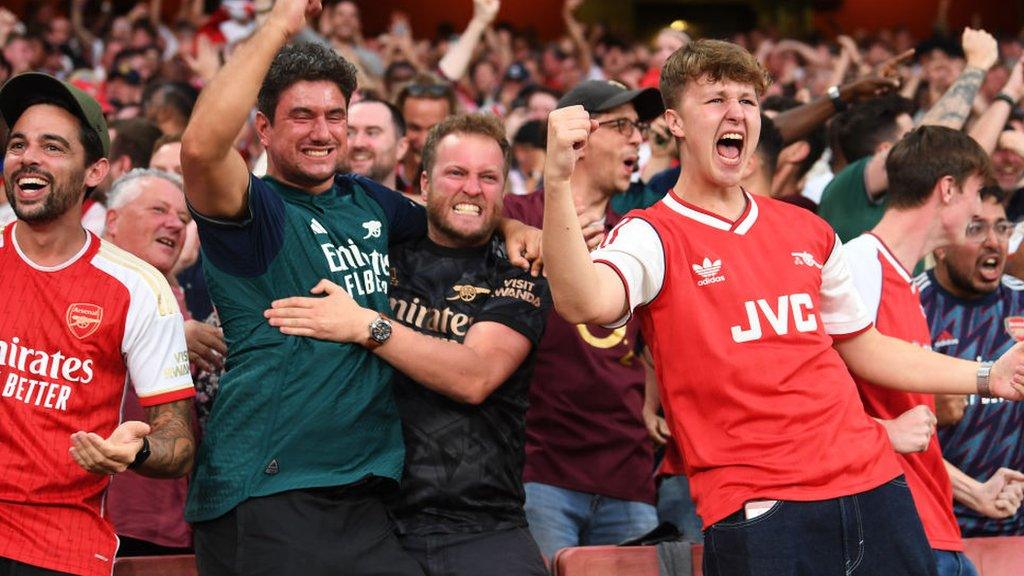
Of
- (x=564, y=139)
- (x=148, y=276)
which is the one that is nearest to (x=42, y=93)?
(x=148, y=276)

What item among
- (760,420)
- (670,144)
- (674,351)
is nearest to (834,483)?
(760,420)

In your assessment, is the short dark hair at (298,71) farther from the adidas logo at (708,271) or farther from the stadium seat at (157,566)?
the stadium seat at (157,566)

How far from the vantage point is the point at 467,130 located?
4.62m

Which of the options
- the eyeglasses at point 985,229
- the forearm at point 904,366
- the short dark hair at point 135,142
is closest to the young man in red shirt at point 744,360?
the forearm at point 904,366

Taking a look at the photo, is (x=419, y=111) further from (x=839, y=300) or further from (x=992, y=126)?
(x=839, y=300)

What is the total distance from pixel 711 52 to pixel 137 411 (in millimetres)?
2463

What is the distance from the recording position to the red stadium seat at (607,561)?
4.43m

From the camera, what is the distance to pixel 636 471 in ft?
16.9

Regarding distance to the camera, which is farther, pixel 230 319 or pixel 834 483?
pixel 230 319

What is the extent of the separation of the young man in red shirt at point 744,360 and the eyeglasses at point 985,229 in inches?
67.1

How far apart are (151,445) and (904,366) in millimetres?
2303

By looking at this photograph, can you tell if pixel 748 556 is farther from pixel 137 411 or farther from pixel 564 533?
pixel 137 411

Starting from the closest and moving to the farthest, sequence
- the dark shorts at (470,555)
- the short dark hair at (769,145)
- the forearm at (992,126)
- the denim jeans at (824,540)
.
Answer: the denim jeans at (824,540) < the dark shorts at (470,555) < the short dark hair at (769,145) < the forearm at (992,126)

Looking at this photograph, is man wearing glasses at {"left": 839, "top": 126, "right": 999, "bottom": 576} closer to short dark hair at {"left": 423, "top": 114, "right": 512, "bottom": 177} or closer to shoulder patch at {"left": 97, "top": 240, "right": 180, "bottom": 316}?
short dark hair at {"left": 423, "top": 114, "right": 512, "bottom": 177}
